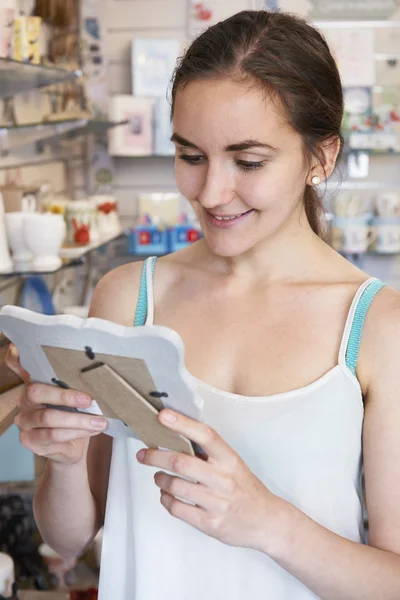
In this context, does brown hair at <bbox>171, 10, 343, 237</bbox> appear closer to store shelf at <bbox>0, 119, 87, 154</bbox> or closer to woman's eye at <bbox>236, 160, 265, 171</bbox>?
woman's eye at <bbox>236, 160, 265, 171</bbox>

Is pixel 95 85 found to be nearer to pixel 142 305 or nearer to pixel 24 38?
pixel 24 38

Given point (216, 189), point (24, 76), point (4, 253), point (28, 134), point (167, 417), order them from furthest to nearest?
point (28, 134), point (24, 76), point (4, 253), point (216, 189), point (167, 417)

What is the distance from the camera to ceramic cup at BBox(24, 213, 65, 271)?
213 cm

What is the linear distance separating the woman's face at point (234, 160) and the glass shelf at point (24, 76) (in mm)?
940

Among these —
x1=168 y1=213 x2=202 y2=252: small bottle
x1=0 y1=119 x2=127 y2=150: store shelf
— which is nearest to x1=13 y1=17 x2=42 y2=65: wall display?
x1=0 y1=119 x2=127 y2=150: store shelf

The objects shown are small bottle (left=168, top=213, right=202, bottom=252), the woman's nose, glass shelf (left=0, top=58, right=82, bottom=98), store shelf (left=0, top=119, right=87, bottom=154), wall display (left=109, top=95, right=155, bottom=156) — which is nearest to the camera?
the woman's nose

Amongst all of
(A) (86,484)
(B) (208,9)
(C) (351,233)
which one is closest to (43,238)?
(A) (86,484)

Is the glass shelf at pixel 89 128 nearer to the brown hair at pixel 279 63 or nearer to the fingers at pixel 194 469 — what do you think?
the brown hair at pixel 279 63

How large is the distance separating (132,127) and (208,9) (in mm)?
721

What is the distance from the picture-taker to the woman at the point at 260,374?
3.36 feet

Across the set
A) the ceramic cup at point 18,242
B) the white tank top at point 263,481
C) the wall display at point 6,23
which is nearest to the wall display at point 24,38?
the wall display at point 6,23

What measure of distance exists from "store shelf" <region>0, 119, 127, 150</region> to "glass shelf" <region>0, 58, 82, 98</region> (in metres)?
0.11

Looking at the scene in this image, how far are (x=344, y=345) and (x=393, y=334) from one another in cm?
7

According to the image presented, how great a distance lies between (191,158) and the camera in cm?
109
